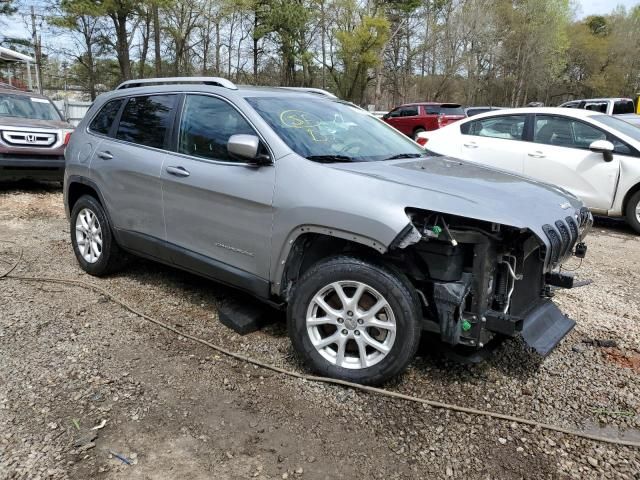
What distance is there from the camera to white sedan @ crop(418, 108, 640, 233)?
6.96m

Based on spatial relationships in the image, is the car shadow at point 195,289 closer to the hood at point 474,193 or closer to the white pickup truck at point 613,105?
the hood at point 474,193

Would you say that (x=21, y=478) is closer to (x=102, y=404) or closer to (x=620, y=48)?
(x=102, y=404)

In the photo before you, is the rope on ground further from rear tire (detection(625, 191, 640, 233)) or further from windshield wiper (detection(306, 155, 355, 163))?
rear tire (detection(625, 191, 640, 233))

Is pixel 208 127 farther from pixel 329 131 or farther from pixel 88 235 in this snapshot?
pixel 88 235

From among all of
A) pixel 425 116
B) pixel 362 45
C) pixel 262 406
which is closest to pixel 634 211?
pixel 262 406

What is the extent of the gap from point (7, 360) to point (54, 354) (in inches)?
10.6

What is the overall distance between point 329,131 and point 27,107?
28.0 ft

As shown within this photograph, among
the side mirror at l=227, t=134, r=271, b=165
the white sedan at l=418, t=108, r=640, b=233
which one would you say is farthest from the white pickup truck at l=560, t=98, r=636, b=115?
the side mirror at l=227, t=134, r=271, b=165

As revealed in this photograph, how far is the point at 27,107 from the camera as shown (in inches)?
389

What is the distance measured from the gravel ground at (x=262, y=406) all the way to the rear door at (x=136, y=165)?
0.72m

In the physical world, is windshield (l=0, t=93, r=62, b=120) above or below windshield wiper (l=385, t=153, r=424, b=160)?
above

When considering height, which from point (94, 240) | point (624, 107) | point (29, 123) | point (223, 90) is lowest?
point (94, 240)

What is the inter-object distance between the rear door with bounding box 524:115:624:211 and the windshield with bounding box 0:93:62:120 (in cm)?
877

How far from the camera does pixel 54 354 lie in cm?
342
